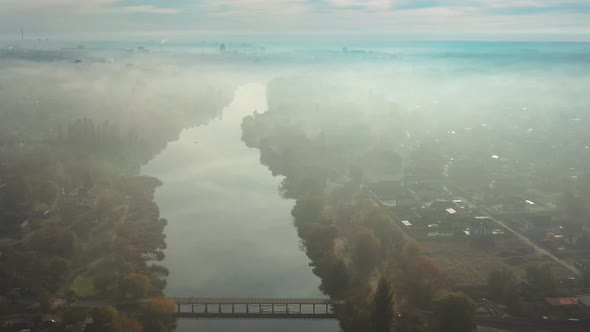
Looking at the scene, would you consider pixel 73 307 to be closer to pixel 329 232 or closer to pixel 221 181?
pixel 329 232

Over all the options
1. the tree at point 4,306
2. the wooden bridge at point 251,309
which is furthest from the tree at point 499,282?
the tree at point 4,306

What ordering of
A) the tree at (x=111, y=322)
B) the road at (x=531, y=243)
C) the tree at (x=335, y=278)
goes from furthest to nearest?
1. the road at (x=531, y=243)
2. the tree at (x=335, y=278)
3. the tree at (x=111, y=322)

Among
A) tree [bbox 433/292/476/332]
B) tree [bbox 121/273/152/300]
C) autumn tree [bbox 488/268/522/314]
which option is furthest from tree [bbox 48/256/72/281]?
autumn tree [bbox 488/268/522/314]

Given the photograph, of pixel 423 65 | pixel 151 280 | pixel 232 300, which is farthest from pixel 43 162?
pixel 423 65

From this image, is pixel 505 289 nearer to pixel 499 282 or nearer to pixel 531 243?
pixel 499 282

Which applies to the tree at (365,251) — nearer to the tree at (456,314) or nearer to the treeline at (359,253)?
the treeline at (359,253)

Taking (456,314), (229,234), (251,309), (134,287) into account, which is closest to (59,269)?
(134,287)

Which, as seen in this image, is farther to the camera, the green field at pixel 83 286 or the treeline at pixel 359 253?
the green field at pixel 83 286
